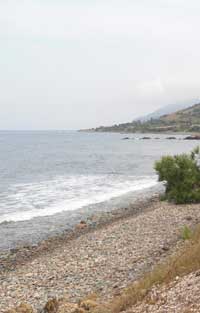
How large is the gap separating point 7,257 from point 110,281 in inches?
300

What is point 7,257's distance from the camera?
21.4 metres

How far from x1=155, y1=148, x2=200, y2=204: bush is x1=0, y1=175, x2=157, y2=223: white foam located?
685 centimetres

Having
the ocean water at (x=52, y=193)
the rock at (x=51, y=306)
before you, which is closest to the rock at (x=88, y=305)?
the rock at (x=51, y=306)

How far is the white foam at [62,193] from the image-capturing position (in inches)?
1330

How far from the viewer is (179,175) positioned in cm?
3212

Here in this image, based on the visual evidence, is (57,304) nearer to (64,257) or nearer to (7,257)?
(64,257)

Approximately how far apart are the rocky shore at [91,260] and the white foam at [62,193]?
7.74m

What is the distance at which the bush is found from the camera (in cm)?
3128

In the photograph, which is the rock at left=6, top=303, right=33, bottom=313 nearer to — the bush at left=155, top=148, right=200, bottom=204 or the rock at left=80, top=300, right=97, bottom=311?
the rock at left=80, top=300, right=97, bottom=311

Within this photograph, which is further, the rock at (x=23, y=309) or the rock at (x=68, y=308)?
the rock at (x=23, y=309)

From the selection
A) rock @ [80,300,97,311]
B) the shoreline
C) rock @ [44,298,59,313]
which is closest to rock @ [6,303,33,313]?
rock @ [44,298,59,313]

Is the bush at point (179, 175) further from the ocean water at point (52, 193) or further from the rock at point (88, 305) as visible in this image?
the rock at point (88, 305)

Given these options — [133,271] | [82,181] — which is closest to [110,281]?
[133,271]

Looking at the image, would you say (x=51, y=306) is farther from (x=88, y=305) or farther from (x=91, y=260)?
(x=91, y=260)
